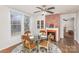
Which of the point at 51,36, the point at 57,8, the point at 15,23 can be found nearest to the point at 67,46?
the point at 51,36

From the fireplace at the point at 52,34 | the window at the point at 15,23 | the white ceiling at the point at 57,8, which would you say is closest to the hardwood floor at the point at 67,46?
the fireplace at the point at 52,34

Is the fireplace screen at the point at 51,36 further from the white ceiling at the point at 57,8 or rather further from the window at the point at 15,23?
the window at the point at 15,23

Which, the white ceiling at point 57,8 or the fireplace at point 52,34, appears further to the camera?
the fireplace at point 52,34

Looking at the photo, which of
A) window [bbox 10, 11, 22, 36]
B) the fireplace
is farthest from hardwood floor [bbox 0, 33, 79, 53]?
window [bbox 10, 11, 22, 36]

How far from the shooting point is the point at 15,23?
264 centimetres

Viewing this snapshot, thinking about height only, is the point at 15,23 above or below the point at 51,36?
above

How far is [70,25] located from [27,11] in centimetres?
84

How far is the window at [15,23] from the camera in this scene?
8.55 feet

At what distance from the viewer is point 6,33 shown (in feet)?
8.37

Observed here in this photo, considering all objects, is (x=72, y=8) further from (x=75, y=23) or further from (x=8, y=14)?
(x=8, y=14)

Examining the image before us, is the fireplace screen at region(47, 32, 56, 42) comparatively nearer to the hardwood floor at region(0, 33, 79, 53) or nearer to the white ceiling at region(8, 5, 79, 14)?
the hardwood floor at region(0, 33, 79, 53)

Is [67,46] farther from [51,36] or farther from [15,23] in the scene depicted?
[15,23]

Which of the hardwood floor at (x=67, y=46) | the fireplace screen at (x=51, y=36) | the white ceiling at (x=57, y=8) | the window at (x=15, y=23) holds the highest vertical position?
→ the white ceiling at (x=57, y=8)
